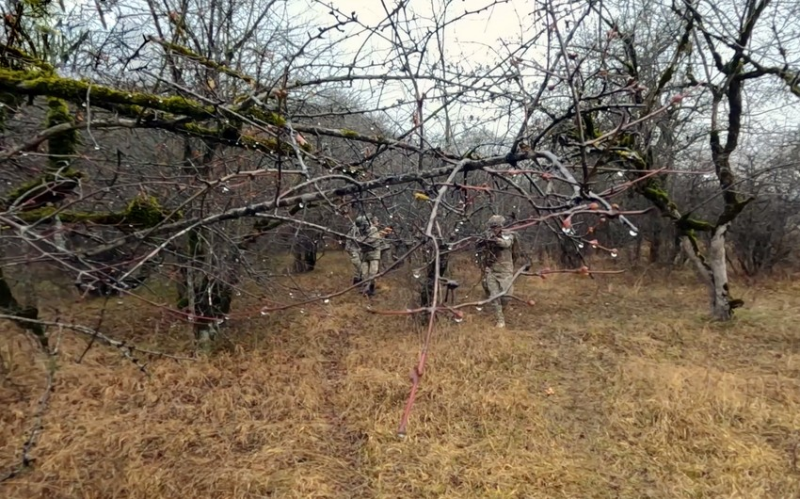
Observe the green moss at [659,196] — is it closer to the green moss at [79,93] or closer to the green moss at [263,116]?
the green moss at [263,116]

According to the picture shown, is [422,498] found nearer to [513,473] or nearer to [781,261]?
[513,473]

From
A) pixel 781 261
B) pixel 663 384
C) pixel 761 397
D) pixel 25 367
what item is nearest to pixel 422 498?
pixel 663 384

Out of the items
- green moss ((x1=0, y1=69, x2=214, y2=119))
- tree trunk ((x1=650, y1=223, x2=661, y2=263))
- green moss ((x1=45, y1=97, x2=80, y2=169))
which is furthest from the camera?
tree trunk ((x1=650, y1=223, x2=661, y2=263))

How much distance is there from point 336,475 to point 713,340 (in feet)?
17.1

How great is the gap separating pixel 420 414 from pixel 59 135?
3.44 m

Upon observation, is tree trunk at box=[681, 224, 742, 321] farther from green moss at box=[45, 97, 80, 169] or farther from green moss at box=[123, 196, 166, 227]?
green moss at box=[45, 97, 80, 169]

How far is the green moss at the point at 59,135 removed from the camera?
288 centimetres

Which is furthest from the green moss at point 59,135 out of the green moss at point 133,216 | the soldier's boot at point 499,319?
the soldier's boot at point 499,319

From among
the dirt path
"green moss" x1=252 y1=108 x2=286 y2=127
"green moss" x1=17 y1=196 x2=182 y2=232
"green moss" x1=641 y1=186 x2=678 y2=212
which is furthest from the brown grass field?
"green moss" x1=252 y1=108 x2=286 y2=127

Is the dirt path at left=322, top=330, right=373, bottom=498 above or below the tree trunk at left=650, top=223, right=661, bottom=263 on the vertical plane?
below

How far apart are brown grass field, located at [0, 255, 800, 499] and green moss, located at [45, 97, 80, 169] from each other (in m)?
2.29

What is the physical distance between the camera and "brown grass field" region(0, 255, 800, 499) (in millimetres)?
3553

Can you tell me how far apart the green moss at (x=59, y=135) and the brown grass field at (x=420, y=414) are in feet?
7.52

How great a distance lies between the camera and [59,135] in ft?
9.45
